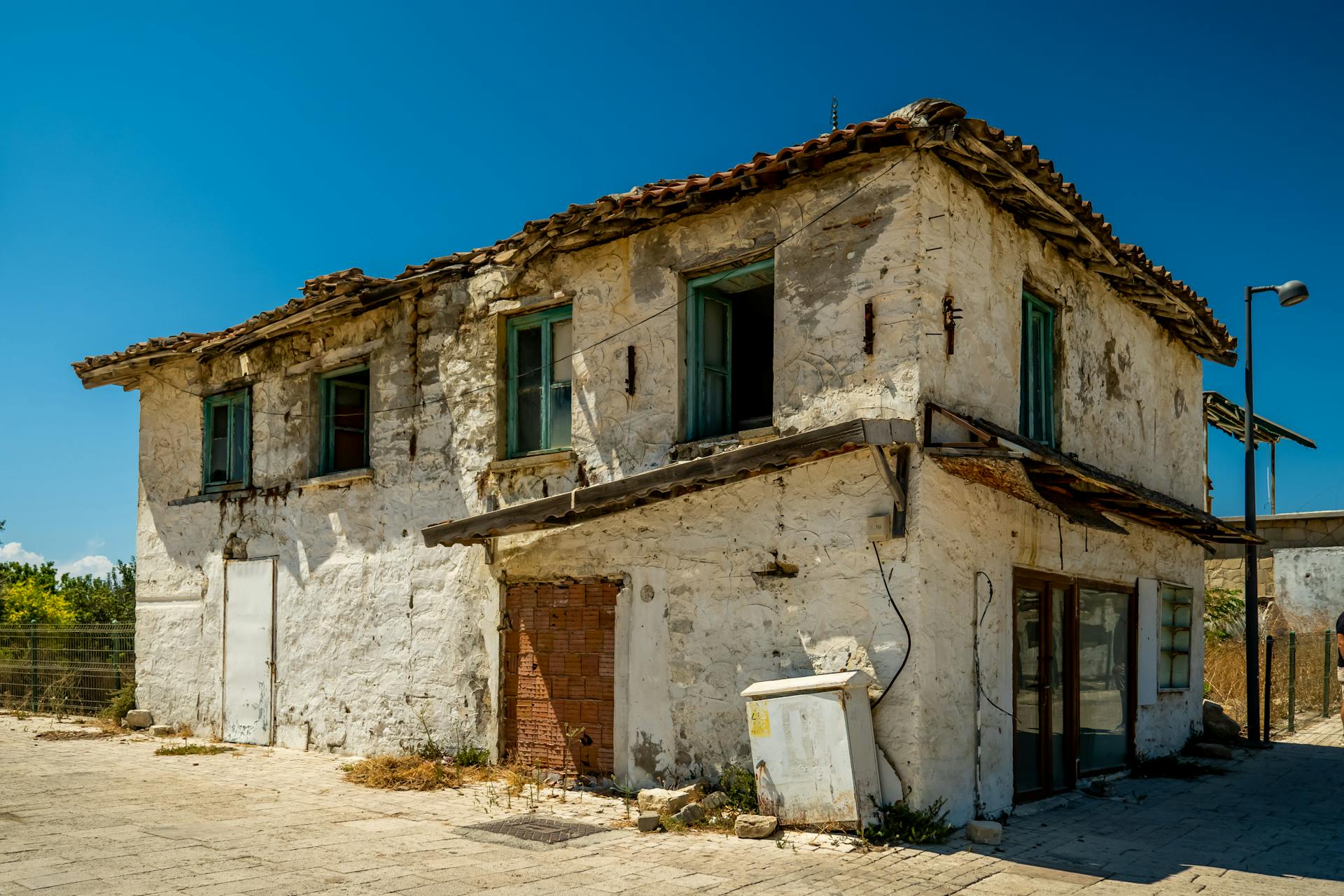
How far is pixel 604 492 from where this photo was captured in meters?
8.44

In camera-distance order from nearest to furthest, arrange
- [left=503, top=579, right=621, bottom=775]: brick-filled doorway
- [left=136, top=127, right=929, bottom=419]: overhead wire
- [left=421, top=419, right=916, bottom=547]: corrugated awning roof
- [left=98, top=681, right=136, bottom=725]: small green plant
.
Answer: [left=421, top=419, right=916, bottom=547]: corrugated awning roof → [left=136, top=127, right=929, bottom=419]: overhead wire → [left=503, top=579, right=621, bottom=775]: brick-filled doorway → [left=98, top=681, right=136, bottom=725]: small green plant

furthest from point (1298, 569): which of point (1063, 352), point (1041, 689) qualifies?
point (1041, 689)

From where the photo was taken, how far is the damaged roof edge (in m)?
7.74

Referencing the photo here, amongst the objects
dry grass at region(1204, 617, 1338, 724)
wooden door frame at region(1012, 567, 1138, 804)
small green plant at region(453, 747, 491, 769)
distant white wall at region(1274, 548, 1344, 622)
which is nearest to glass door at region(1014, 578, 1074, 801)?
wooden door frame at region(1012, 567, 1138, 804)

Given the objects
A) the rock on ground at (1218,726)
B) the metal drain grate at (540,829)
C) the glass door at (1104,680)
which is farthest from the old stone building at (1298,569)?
the metal drain grate at (540,829)

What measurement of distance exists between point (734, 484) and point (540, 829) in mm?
2992

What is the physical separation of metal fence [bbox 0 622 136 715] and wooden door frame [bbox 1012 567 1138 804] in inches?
454

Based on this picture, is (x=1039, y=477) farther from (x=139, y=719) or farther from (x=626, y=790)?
(x=139, y=719)

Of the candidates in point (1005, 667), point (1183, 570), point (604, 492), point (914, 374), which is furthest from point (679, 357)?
point (1183, 570)

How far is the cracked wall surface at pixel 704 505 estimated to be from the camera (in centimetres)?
788

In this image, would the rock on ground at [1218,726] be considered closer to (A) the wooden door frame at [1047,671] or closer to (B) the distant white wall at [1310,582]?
(A) the wooden door frame at [1047,671]

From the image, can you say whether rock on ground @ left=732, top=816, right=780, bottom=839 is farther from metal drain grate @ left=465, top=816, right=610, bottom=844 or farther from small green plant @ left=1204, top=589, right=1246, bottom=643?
small green plant @ left=1204, top=589, right=1246, bottom=643

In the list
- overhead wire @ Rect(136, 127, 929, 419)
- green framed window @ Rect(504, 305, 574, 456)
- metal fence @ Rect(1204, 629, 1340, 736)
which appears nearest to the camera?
overhead wire @ Rect(136, 127, 929, 419)

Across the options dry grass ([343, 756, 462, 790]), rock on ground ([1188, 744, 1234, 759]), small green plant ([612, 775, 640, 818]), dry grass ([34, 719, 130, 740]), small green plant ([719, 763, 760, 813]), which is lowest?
dry grass ([34, 719, 130, 740])
